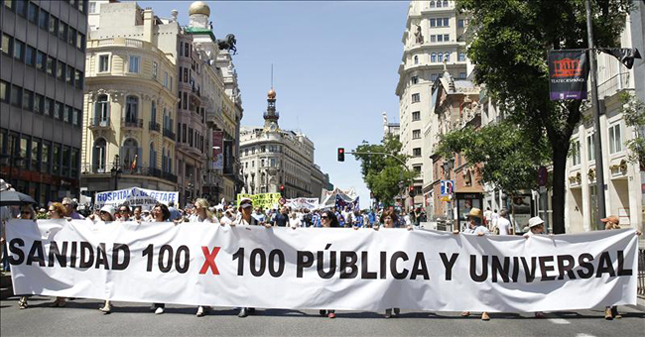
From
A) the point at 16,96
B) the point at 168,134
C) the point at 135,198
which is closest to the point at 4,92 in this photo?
the point at 16,96

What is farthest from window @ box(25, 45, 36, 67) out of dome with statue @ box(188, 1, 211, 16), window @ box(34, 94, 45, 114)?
dome with statue @ box(188, 1, 211, 16)

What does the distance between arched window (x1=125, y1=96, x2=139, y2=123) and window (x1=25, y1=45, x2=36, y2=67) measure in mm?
13617

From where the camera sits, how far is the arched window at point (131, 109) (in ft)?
173

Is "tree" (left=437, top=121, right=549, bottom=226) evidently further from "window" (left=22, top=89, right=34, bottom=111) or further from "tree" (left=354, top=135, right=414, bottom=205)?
"tree" (left=354, top=135, right=414, bottom=205)

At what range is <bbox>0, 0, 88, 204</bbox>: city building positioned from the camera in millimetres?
36562

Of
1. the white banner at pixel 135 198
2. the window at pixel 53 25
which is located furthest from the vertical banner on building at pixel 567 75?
the window at pixel 53 25

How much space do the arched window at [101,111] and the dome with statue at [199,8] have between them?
31.5 metres

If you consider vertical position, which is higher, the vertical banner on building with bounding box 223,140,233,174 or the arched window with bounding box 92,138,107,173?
the vertical banner on building with bounding box 223,140,233,174

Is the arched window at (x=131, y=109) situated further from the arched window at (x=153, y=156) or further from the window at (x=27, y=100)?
the window at (x=27, y=100)

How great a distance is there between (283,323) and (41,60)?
38115 millimetres

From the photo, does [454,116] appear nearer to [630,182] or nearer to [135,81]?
[135,81]

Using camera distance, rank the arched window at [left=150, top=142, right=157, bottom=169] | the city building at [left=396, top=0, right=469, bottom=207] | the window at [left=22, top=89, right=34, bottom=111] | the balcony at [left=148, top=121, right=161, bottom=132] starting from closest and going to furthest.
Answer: the window at [left=22, top=89, right=34, bottom=111]
the balcony at [left=148, top=121, right=161, bottom=132]
the arched window at [left=150, top=142, right=157, bottom=169]
the city building at [left=396, top=0, right=469, bottom=207]

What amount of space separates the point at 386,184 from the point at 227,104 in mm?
27944

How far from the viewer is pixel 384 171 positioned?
7744 centimetres
